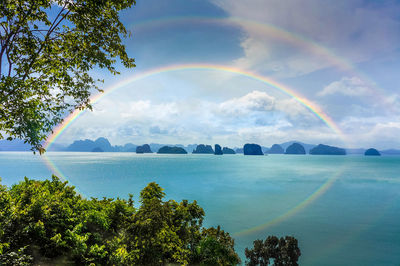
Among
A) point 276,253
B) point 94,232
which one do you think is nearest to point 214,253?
point 94,232

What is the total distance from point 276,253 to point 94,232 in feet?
54.8

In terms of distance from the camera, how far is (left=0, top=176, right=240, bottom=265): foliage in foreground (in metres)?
7.92

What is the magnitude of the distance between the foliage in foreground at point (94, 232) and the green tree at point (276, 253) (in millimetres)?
8831

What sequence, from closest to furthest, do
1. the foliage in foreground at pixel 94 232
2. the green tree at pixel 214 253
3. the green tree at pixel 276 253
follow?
the foliage in foreground at pixel 94 232
the green tree at pixel 214 253
the green tree at pixel 276 253

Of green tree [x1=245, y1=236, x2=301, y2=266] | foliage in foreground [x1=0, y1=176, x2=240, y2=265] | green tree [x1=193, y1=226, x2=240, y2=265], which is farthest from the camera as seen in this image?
green tree [x1=245, y1=236, x2=301, y2=266]

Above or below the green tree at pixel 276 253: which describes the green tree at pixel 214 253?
above

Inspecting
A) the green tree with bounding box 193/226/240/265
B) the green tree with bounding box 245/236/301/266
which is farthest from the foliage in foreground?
the green tree with bounding box 245/236/301/266

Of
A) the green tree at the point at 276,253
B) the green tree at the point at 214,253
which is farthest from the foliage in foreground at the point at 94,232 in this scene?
the green tree at the point at 276,253

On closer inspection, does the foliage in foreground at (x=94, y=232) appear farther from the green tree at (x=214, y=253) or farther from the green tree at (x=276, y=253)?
the green tree at (x=276, y=253)

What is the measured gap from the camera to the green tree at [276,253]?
63.8 feet

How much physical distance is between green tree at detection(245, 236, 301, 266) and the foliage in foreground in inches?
348

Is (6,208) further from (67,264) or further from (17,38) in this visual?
(17,38)

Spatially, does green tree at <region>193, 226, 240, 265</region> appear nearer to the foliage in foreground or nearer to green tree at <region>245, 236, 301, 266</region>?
the foliage in foreground

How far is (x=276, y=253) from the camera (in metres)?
19.8
